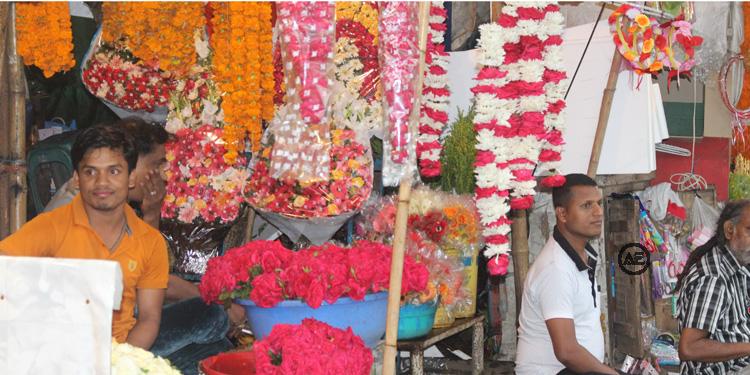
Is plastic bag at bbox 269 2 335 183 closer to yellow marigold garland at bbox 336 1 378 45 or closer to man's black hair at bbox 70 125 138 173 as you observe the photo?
man's black hair at bbox 70 125 138 173

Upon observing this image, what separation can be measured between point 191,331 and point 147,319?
0.37 metres

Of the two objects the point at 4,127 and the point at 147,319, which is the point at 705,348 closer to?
the point at 147,319

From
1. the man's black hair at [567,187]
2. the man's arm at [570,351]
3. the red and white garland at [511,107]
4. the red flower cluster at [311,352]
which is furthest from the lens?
the red and white garland at [511,107]

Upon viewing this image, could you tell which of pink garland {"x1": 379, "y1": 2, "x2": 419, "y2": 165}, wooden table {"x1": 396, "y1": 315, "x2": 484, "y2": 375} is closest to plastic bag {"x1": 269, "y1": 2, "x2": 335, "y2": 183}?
pink garland {"x1": 379, "y1": 2, "x2": 419, "y2": 165}

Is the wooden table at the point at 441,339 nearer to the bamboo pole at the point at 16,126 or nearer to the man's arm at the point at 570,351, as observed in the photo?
the man's arm at the point at 570,351

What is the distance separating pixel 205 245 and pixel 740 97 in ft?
16.9

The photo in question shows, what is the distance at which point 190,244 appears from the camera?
4762mm

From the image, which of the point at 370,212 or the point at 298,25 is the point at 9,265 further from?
the point at 370,212

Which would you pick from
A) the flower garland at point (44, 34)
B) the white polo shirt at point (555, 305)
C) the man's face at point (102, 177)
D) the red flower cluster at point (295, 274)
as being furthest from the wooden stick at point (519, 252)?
the flower garland at point (44, 34)

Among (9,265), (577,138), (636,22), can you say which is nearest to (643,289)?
(577,138)

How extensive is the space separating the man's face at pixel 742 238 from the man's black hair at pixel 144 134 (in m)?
3.12

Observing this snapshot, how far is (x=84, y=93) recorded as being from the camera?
586cm

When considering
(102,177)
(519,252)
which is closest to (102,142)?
(102,177)

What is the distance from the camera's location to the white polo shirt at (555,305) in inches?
141
